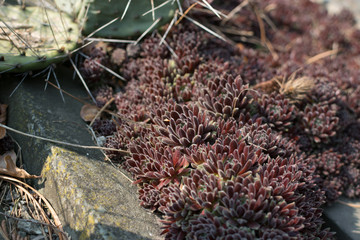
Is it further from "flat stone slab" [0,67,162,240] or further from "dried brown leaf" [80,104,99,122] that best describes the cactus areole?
"dried brown leaf" [80,104,99,122]

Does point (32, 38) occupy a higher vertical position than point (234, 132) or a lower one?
higher

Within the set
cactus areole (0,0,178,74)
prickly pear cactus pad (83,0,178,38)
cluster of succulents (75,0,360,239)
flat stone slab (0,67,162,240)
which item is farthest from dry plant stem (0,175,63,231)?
prickly pear cactus pad (83,0,178,38)

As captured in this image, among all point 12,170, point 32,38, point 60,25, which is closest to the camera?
point 12,170

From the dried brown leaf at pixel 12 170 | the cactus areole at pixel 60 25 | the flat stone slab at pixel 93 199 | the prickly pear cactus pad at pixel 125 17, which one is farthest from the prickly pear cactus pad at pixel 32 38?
the flat stone slab at pixel 93 199

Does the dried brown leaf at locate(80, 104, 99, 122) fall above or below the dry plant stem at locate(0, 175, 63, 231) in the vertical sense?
above

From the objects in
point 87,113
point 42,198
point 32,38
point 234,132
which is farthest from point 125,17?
point 42,198

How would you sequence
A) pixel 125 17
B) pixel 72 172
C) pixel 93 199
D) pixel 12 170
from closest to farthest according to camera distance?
pixel 93 199 → pixel 72 172 → pixel 12 170 → pixel 125 17

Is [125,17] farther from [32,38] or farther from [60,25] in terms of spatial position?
[32,38]

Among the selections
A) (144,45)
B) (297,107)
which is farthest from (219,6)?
(297,107)
